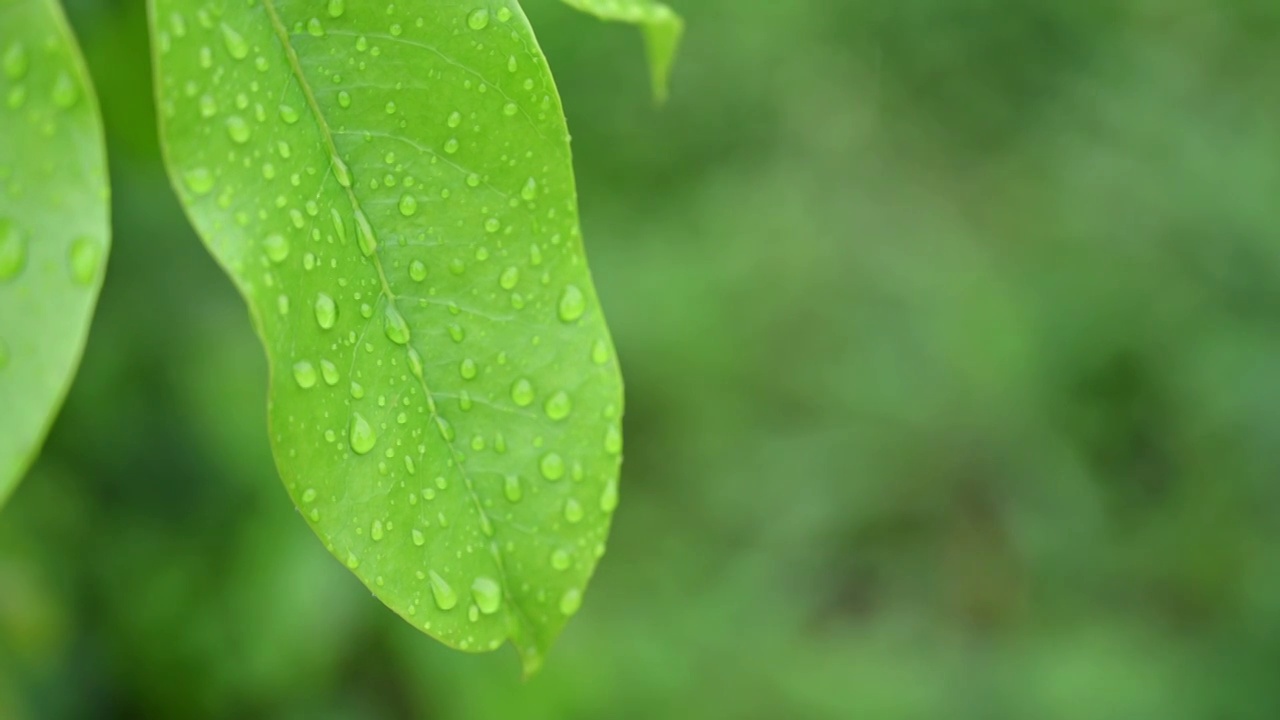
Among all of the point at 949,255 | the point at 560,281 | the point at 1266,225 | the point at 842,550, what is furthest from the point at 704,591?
the point at 560,281

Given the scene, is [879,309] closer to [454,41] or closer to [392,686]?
[392,686]

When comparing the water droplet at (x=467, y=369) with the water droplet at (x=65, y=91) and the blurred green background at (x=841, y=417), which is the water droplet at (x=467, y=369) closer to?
the water droplet at (x=65, y=91)

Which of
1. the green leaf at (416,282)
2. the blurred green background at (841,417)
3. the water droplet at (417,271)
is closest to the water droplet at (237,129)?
the green leaf at (416,282)

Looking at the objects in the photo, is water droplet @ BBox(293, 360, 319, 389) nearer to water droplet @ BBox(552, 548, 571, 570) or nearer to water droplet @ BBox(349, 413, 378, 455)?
water droplet @ BBox(349, 413, 378, 455)

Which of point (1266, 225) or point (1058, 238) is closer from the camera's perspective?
point (1266, 225)

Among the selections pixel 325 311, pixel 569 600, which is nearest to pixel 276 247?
pixel 325 311

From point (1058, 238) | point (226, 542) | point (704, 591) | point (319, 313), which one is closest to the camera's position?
point (319, 313)

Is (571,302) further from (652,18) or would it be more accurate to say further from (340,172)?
(652,18)
